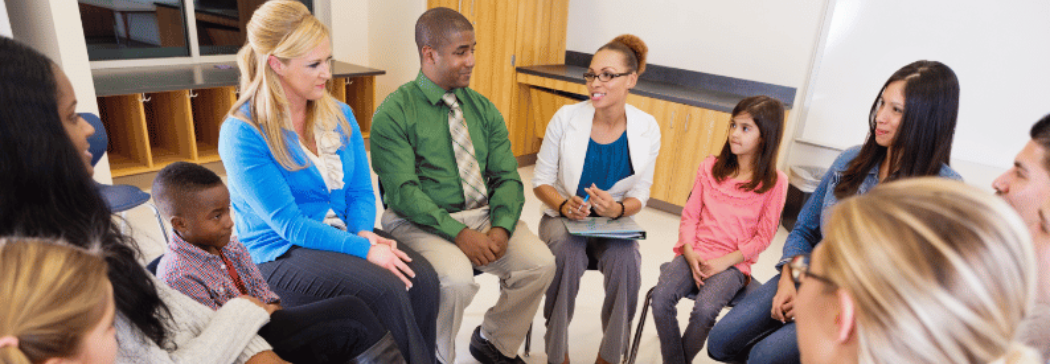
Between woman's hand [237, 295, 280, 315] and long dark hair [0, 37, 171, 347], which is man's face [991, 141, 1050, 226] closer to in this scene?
woman's hand [237, 295, 280, 315]

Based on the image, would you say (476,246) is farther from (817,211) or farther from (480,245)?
(817,211)

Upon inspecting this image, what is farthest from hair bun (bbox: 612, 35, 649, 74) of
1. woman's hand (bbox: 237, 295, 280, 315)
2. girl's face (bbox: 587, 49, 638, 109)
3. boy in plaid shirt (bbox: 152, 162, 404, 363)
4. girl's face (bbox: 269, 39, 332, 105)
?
woman's hand (bbox: 237, 295, 280, 315)

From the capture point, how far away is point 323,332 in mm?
1257

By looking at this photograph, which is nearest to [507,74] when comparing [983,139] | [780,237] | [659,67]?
[659,67]

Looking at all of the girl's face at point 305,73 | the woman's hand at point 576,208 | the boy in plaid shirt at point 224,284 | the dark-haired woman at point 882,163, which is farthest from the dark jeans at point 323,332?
the dark-haired woman at point 882,163

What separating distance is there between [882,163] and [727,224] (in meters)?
0.47

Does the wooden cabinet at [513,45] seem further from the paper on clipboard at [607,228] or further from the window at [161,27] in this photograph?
the paper on clipboard at [607,228]

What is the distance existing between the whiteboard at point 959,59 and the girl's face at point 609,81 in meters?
1.80

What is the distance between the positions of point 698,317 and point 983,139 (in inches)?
90.8

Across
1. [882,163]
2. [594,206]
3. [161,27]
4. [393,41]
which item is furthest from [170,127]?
[882,163]

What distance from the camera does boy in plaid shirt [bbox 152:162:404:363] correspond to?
122 cm

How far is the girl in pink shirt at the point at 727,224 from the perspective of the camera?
5.61 feet

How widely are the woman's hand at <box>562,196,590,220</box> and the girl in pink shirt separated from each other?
0.32 m

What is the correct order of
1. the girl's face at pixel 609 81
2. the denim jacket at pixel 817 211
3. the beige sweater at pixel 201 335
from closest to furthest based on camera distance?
the beige sweater at pixel 201 335, the denim jacket at pixel 817 211, the girl's face at pixel 609 81
